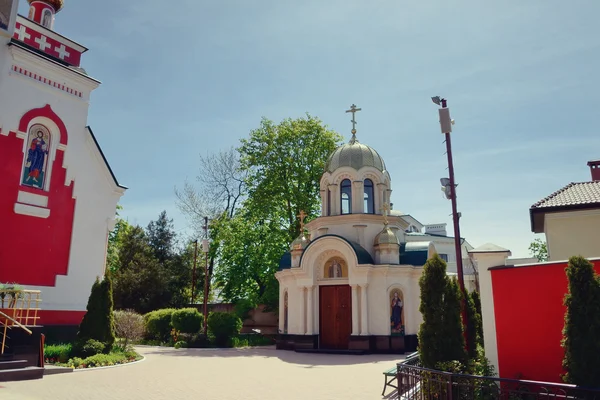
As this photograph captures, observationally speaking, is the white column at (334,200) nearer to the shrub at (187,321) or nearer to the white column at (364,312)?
the white column at (364,312)

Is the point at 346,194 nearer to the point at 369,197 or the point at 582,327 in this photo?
the point at 369,197

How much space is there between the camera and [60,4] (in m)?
18.5

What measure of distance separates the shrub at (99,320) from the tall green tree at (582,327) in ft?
40.7

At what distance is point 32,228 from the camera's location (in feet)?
49.0

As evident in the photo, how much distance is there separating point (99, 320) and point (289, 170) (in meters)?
18.9

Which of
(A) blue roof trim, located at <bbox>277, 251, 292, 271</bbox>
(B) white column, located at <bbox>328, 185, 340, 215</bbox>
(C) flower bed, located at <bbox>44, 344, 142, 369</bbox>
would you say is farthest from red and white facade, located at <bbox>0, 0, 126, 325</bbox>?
(B) white column, located at <bbox>328, 185, 340, 215</bbox>

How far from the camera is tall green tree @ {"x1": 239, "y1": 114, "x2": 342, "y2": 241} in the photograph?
3070 centimetres

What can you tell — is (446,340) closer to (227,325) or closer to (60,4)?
(227,325)

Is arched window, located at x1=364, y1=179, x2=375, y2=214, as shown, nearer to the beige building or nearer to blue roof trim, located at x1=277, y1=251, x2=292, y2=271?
blue roof trim, located at x1=277, y1=251, x2=292, y2=271

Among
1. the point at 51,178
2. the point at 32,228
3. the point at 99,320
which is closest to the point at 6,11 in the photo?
the point at 51,178

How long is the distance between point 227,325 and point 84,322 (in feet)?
31.9

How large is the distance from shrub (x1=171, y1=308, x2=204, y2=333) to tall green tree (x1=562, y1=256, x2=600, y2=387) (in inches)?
755

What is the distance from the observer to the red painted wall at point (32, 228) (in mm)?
14273

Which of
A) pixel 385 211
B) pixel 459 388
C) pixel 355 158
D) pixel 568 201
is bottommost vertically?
pixel 459 388
